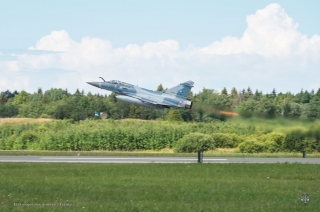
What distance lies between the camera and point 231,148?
52.3m

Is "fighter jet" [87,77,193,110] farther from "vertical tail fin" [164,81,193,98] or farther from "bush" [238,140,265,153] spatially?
"bush" [238,140,265,153]

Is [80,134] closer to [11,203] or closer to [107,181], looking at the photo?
[107,181]

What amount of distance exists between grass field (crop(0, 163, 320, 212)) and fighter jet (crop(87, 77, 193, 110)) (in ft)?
56.1

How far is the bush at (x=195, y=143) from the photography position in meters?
50.1

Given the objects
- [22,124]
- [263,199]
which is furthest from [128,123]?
[263,199]

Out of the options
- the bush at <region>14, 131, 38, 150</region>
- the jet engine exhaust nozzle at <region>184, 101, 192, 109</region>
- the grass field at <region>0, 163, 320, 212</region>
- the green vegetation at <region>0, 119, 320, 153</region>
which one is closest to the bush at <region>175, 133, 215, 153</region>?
the green vegetation at <region>0, 119, 320, 153</region>

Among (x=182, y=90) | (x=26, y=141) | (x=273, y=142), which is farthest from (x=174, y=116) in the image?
(x=182, y=90)

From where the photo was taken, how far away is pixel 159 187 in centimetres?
2158

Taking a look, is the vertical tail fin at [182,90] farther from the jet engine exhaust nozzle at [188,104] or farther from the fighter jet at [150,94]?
the jet engine exhaust nozzle at [188,104]

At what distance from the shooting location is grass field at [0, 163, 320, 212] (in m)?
17.8

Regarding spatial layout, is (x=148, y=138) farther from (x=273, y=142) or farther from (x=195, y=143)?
(x=273, y=142)

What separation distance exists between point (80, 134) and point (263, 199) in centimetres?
3821

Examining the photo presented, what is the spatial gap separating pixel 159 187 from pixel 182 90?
1033 inches

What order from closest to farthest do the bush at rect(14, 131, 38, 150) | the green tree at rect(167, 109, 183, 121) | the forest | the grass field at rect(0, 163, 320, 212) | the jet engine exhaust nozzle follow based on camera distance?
the grass field at rect(0, 163, 320, 212)
the jet engine exhaust nozzle
the forest
the bush at rect(14, 131, 38, 150)
the green tree at rect(167, 109, 183, 121)
